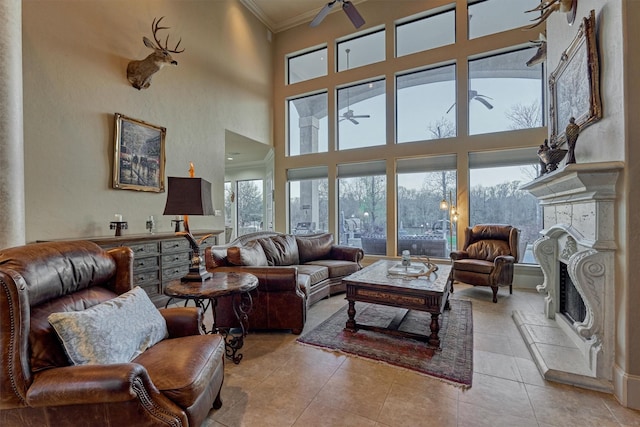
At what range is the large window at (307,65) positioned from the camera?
670 centimetres

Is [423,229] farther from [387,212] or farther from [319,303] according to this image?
[319,303]

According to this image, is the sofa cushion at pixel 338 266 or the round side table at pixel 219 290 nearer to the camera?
the round side table at pixel 219 290

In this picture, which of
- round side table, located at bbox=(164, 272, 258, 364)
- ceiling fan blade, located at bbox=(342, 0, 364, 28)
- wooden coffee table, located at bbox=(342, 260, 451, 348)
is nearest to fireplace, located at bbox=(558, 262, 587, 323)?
wooden coffee table, located at bbox=(342, 260, 451, 348)

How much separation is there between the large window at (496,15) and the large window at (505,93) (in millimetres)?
449

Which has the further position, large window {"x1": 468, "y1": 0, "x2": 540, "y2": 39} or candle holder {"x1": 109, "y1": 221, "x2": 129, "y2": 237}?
large window {"x1": 468, "y1": 0, "x2": 540, "y2": 39}

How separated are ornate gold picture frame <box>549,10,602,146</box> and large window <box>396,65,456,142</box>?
6.92ft

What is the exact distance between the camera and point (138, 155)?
13.9ft

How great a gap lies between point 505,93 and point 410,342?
459 centimetres

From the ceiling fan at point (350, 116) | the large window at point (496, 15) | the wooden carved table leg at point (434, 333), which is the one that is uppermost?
the large window at point (496, 15)

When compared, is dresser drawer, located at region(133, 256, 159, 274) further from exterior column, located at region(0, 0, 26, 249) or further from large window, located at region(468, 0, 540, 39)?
large window, located at region(468, 0, 540, 39)

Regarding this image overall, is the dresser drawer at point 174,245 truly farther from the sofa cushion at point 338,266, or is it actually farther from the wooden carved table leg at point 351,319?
the wooden carved table leg at point 351,319

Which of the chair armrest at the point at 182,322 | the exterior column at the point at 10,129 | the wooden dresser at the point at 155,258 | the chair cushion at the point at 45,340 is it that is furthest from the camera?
the wooden dresser at the point at 155,258

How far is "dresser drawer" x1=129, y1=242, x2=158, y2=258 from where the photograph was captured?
3.62 m

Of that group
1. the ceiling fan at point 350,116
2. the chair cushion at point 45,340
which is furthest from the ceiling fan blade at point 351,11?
the chair cushion at point 45,340
